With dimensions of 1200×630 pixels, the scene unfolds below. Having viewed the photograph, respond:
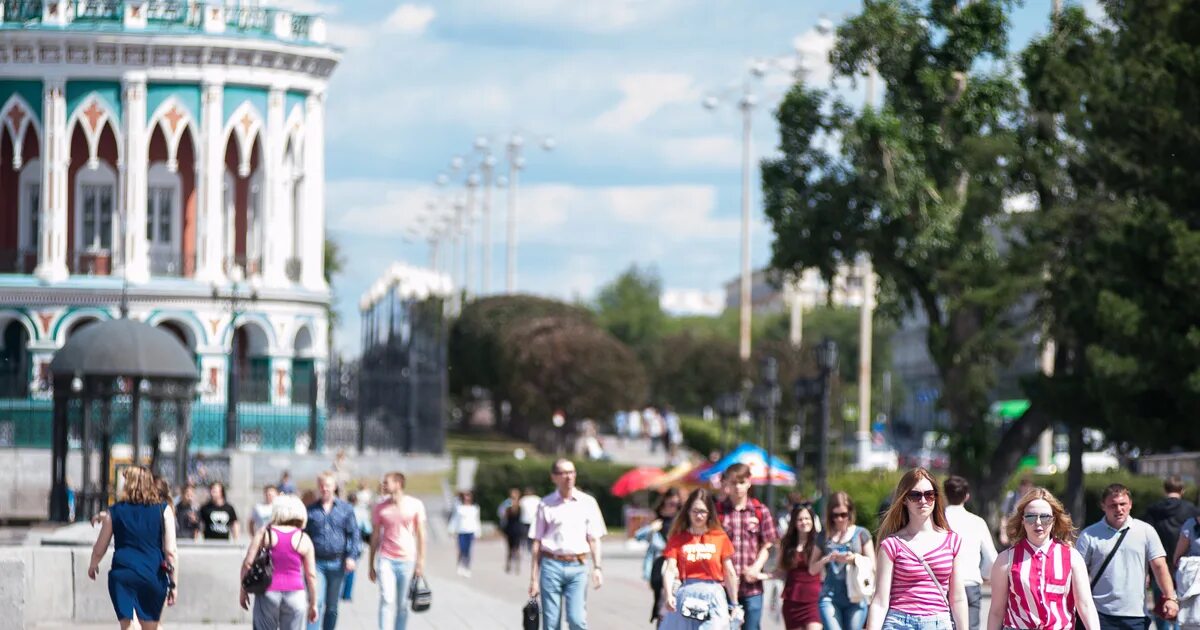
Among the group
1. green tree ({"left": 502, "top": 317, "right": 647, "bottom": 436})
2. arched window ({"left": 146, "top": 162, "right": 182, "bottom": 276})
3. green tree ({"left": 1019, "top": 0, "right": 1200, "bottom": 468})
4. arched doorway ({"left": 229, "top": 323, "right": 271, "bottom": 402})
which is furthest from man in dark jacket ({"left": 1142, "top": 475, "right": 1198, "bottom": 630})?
green tree ({"left": 502, "top": 317, "right": 647, "bottom": 436})

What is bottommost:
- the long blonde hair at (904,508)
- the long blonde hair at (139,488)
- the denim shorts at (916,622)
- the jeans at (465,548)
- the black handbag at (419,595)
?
the jeans at (465,548)

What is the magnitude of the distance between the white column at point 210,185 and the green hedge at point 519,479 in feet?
28.5

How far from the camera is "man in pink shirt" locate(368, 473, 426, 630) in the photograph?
18141 mm

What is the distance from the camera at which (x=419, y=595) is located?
59.7 feet

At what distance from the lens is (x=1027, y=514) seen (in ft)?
36.4

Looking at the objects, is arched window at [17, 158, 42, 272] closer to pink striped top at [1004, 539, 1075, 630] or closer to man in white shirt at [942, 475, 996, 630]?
man in white shirt at [942, 475, 996, 630]

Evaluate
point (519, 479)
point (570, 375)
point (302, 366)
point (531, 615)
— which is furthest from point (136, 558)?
point (570, 375)

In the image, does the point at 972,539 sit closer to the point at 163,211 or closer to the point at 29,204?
the point at 163,211

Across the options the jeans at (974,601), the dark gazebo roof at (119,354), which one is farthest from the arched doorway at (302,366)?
the jeans at (974,601)

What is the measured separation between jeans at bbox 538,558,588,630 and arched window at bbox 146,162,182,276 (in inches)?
1642

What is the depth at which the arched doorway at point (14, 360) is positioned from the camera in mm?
51094

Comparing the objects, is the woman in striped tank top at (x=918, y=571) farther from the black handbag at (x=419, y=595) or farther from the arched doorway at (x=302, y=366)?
the arched doorway at (x=302, y=366)

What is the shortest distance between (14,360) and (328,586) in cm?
4025

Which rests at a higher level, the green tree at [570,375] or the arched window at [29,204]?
the arched window at [29,204]
